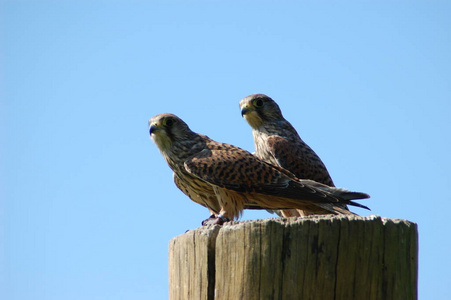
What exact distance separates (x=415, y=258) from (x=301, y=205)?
9.25ft

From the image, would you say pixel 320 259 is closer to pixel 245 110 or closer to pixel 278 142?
pixel 278 142

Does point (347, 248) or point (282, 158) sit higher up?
point (282, 158)

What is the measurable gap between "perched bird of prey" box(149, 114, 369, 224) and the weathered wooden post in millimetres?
2357

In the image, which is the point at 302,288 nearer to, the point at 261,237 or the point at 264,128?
the point at 261,237

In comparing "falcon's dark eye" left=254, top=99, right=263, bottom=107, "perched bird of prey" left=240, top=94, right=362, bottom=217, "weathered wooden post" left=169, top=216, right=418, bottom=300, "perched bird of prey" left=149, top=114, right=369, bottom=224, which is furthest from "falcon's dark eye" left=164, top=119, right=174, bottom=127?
"weathered wooden post" left=169, top=216, right=418, bottom=300

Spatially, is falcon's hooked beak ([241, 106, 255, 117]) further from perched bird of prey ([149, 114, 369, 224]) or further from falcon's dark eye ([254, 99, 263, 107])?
perched bird of prey ([149, 114, 369, 224])

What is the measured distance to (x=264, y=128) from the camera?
7.28 metres

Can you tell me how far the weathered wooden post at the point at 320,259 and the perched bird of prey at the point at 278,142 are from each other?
342 centimetres

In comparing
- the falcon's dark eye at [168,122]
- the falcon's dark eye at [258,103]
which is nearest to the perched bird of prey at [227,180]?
the falcon's dark eye at [168,122]

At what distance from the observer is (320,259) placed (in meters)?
2.84

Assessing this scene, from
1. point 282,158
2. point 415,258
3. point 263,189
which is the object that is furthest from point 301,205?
point 415,258

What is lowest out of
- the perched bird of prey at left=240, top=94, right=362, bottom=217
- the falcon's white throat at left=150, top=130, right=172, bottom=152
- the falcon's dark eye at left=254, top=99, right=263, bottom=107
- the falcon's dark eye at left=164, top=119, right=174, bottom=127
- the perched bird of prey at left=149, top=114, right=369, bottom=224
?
the perched bird of prey at left=149, top=114, right=369, bottom=224

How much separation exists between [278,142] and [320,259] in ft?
13.5

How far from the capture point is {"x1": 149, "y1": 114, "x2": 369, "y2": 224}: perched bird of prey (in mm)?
5598
